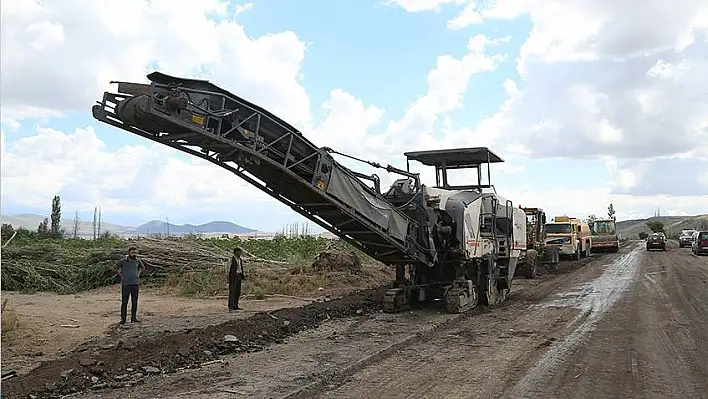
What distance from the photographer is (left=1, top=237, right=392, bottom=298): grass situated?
21422 mm

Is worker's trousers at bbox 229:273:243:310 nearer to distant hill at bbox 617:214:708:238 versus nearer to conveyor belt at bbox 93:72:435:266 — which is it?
conveyor belt at bbox 93:72:435:266

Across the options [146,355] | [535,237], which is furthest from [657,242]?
[146,355]

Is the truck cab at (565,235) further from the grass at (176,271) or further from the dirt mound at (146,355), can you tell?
the dirt mound at (146,355)

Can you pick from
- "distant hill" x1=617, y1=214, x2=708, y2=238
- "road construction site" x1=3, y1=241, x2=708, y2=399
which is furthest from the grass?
"distant hill" x1=617, y1=214, x2=708, y2=238

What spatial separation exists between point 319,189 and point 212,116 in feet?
8.27

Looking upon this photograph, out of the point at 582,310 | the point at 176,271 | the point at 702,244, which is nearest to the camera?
the point at 582,310

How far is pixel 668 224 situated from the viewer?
144500mm

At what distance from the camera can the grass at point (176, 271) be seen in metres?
21.4

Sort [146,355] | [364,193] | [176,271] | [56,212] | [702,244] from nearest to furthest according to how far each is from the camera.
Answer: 1. [146,355]
2. [364,193]
3. [176,271]
4. [702,244]
5. [56,212]

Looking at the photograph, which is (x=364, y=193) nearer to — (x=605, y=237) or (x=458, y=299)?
(x=458, y=299)

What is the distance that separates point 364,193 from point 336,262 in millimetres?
10431

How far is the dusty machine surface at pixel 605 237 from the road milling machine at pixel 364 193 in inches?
1178

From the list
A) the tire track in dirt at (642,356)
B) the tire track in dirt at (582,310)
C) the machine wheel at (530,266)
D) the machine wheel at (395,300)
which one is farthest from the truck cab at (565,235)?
the machine wheel at (395,300)

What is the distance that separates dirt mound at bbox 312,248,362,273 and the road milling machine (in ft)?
21.5
